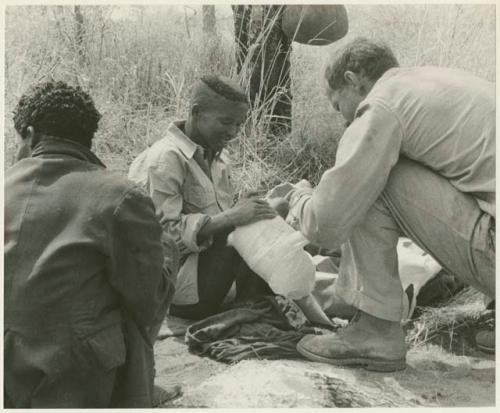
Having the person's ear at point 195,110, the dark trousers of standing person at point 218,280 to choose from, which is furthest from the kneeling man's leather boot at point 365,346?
the person's ear at point 195,110

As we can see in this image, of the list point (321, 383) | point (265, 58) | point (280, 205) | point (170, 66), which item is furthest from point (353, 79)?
point (170, 66)

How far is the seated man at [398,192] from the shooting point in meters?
2.44

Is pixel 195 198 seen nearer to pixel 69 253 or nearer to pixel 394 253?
pixel 394 253

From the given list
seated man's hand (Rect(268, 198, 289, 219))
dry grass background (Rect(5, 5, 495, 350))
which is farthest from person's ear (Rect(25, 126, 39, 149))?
dry grass background (Rect(5, 5, 495, 350))

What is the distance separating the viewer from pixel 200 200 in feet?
10.2

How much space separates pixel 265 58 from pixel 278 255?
2478 millimetres

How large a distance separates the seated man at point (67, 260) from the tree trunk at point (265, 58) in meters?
2.89

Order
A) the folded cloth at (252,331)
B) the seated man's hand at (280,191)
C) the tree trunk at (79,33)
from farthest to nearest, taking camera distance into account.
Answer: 1. the tree trunk at (79,33)
2. the seated man's hand at (280,191)
3. the folded cloth at (252,331)

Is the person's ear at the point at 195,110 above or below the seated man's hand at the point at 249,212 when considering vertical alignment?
above

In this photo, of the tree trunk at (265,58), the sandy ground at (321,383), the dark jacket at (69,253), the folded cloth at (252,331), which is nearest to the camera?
the dark jacket at (69,253)

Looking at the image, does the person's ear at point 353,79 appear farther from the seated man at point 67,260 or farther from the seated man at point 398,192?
the seated man at point 67,260

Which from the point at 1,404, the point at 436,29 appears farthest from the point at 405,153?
the point at 436,29

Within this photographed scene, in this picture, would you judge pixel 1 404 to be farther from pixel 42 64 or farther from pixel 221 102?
pixel 42 64

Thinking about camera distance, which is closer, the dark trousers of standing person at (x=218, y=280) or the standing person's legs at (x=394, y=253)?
the standing person's legs at (x=394, y=253)
